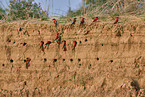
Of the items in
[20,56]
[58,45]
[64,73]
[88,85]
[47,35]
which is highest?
[47,35]

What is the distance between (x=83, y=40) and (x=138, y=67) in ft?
4.42

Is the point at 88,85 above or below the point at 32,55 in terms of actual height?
below

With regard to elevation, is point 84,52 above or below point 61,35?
below

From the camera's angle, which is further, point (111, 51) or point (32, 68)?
point (32, 68)

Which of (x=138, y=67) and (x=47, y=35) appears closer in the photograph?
(x=138, y=67)

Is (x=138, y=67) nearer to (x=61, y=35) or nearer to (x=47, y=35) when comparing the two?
(x=61, y=35)

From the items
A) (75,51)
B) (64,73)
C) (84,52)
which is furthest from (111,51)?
(64,73)

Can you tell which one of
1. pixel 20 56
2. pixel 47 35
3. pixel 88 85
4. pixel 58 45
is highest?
pixel 47 35

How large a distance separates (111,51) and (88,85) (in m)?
0.93

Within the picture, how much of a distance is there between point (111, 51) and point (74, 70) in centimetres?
93

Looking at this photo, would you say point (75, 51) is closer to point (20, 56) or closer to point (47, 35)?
point (47, 35)

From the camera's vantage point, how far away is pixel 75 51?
3.03 m

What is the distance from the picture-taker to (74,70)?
3027 mm

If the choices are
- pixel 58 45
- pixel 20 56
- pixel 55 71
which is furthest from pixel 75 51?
pixel 20 56
